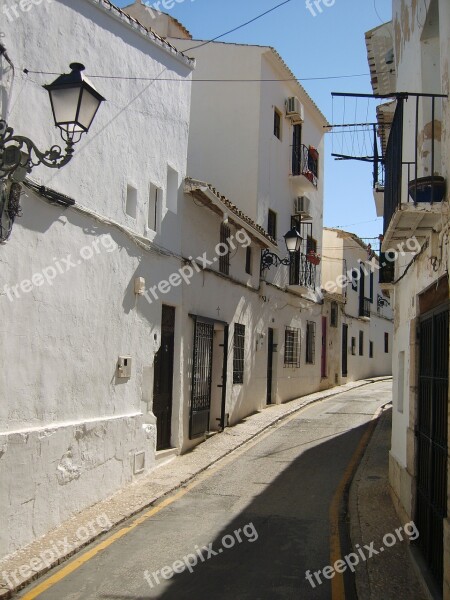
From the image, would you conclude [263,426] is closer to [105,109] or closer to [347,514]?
[347,514]

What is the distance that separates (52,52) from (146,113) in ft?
8.58

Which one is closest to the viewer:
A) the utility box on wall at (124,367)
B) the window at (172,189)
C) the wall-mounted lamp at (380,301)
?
the utility box on wall at (124,367)

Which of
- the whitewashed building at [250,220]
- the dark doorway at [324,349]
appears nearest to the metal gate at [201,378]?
the whitewashed building at [250,220]

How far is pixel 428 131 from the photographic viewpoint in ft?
21.1

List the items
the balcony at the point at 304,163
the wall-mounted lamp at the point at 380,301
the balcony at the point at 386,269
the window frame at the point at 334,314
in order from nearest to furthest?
1. the balcony at the point at 386,269
2. the balcony at the point at 304,163
3. the window frame at the point at 334,314
4. the wall-mounted lamp at the point at 380,301

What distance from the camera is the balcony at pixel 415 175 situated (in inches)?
222

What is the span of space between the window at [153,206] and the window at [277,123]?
870 centimetres

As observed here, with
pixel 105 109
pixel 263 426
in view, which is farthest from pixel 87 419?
pixel 263 426
